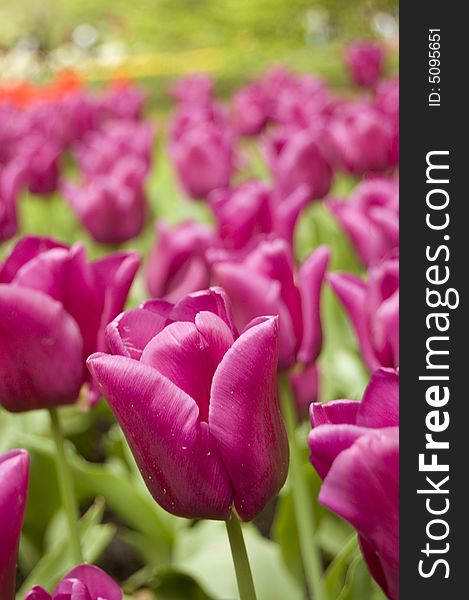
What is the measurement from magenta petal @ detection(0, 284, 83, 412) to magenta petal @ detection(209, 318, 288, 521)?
10.5 inches

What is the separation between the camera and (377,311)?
91 cm

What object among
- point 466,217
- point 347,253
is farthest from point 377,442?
point 347,253

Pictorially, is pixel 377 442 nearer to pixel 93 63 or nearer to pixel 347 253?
pixel 347 253

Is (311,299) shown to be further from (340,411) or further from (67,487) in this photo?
(340,411)

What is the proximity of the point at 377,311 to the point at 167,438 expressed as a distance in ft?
1.20

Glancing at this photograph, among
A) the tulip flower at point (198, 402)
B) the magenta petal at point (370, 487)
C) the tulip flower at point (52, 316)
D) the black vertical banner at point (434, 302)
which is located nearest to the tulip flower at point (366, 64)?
the tulip flower at point (52, 316)

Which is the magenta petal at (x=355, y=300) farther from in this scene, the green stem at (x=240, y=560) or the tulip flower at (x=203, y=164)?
the tulip flower at (x=203, y=164)

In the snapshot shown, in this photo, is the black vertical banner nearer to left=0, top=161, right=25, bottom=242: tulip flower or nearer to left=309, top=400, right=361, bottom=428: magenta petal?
left=309, top=400, right=361, bottom=428: magenta petal

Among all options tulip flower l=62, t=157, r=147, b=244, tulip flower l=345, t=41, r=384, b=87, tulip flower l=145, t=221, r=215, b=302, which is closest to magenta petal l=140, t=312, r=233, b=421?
tulip flower l=145, t=221, r=215, b=302

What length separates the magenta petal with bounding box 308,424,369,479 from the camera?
0.52 metres

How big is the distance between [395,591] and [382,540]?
4 cm

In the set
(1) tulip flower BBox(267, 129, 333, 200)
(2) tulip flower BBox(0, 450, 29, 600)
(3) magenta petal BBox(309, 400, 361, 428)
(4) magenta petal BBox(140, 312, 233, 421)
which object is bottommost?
(2) tulip flower BBox(0, 450, 29, 600)

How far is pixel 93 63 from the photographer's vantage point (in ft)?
47.8

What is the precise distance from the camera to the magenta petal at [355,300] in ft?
3.12
